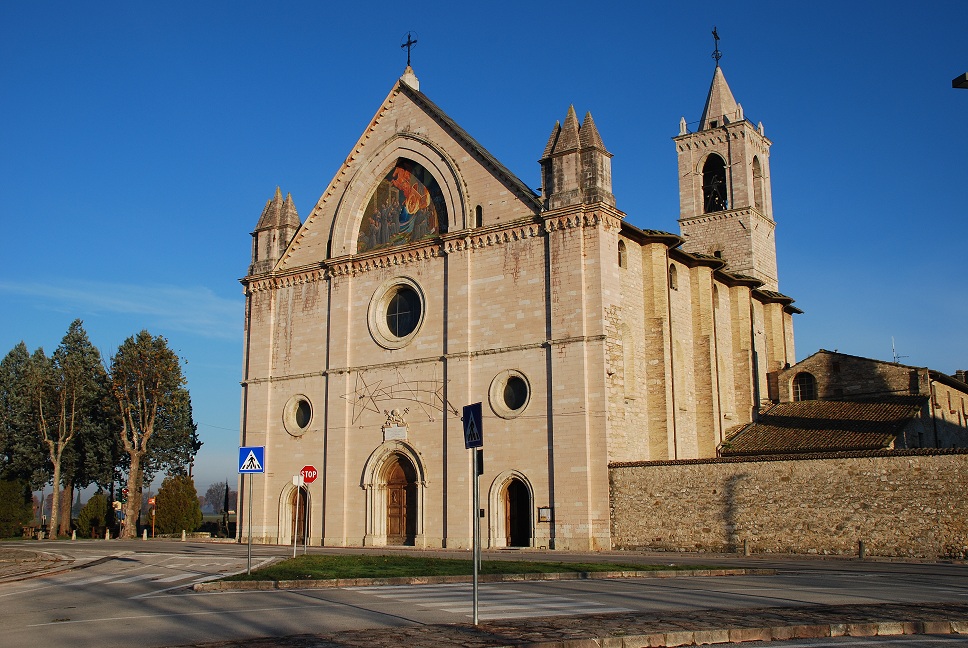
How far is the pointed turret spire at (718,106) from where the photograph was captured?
178 feet

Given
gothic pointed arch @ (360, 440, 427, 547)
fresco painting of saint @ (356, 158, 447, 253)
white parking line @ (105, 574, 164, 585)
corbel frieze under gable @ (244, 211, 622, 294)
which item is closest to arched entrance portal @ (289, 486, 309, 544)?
gothic pointed arch @ (360, 440, 427, 547)

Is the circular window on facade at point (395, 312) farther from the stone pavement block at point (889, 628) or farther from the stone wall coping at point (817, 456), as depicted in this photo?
the stone pavement block at point (889, 628)

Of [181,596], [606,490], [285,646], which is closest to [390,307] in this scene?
[606,490]

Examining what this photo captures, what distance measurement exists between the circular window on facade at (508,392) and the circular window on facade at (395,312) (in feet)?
16.7

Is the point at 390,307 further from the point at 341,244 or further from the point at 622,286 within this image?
the point at 622,286

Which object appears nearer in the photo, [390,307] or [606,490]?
[606,490]

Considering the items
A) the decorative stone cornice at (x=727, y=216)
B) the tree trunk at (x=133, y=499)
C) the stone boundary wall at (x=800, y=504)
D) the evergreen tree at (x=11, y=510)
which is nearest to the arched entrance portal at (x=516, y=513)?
the stone boundary wall at (x=800, y=504)

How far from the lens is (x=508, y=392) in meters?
34.3

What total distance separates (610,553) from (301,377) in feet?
56.5

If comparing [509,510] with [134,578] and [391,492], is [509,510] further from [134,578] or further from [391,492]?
[134,578]

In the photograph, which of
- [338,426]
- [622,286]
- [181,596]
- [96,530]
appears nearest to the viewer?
[181,596]

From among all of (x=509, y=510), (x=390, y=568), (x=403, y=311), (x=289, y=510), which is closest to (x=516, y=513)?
(x=509, y=510)

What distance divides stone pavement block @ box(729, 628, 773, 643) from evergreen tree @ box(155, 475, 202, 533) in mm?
42539

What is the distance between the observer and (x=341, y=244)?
4091cm
